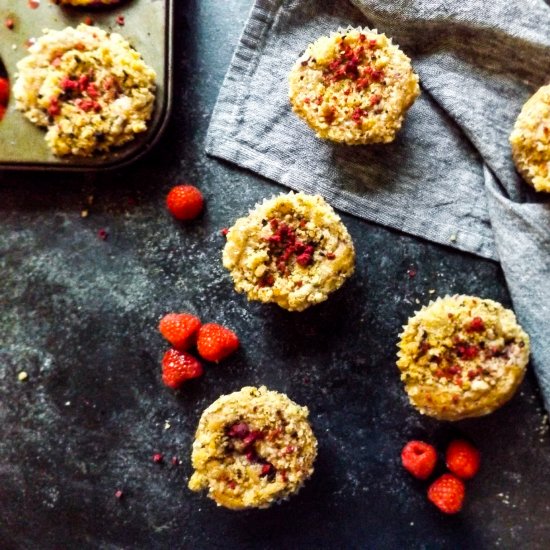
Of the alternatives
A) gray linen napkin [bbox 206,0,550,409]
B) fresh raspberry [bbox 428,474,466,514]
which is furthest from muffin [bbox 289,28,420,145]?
fresh raspberry [bbox 428,474,466,514]

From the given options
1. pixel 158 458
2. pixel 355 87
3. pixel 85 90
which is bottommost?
pixel 158 458

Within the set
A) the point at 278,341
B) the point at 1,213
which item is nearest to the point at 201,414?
the point at 278,341

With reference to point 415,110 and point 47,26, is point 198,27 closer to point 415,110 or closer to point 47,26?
point 47,26

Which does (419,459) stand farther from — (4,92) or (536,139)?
(4,92)

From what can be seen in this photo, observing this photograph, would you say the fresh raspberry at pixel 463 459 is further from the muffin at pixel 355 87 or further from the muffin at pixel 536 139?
the muffin at pixel 355 87

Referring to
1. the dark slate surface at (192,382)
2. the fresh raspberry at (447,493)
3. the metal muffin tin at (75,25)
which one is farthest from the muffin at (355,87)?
the fresh raspberry at (447,493)

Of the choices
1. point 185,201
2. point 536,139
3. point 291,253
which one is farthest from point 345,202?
point 536,139
